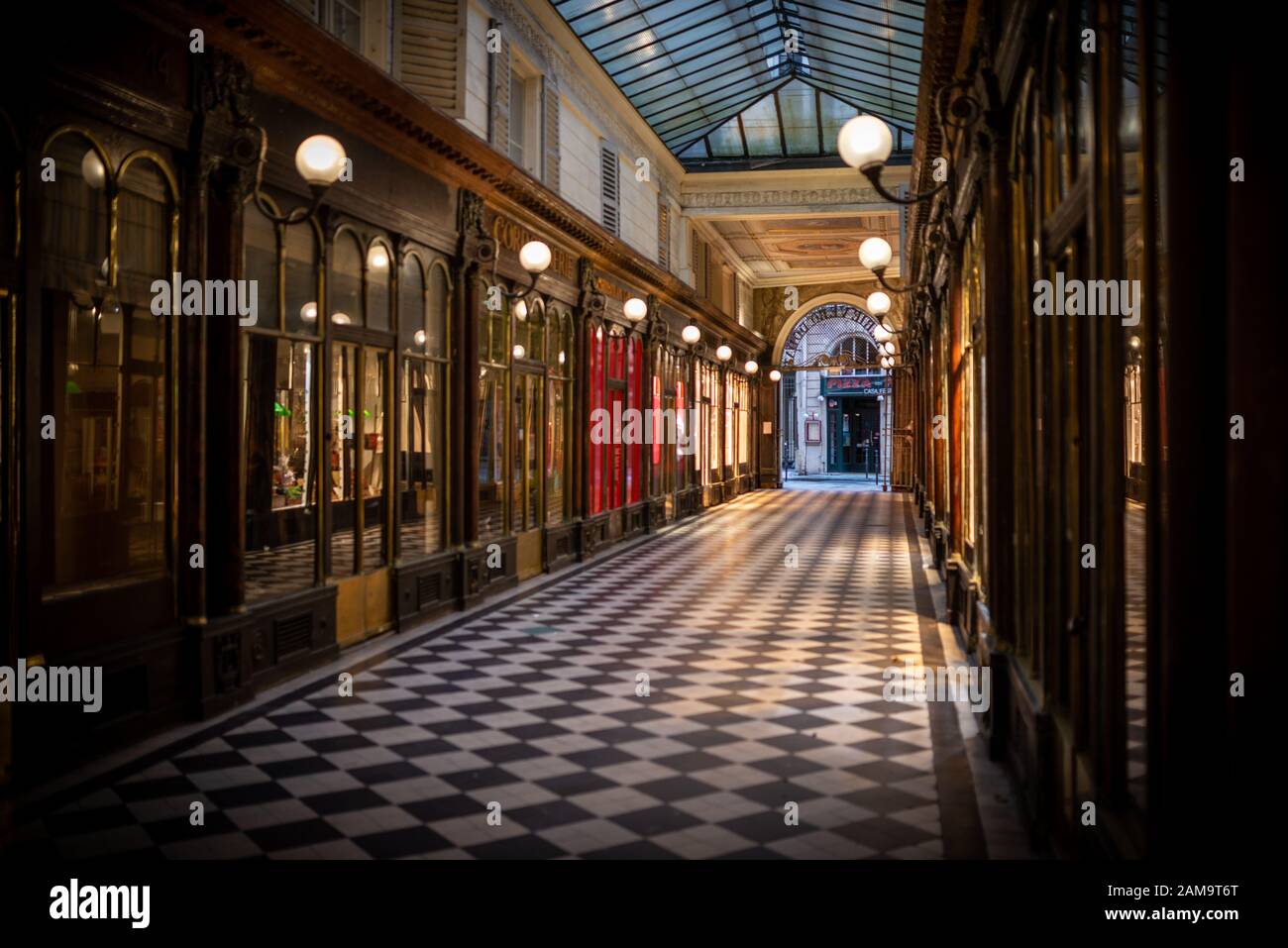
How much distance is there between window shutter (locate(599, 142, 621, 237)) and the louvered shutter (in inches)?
160

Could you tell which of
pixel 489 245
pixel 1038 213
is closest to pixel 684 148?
pixel 489 245

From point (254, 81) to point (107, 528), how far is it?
3.05 meters

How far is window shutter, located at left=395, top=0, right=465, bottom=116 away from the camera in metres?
9.56

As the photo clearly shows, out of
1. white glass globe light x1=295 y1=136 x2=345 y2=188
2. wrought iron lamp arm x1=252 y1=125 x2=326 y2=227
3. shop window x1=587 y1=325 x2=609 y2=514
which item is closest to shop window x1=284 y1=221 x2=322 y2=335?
wrought iron lamp arm x1=252 y1=125 x2=326 y2=227

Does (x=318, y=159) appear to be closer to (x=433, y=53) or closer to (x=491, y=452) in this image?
(x=433, y=53)

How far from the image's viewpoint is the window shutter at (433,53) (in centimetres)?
956

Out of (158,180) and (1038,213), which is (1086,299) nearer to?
(1038,213)

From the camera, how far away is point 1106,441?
9.80 ft

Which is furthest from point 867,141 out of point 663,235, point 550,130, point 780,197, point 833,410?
point 833,410

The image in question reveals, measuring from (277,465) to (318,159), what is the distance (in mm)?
2156

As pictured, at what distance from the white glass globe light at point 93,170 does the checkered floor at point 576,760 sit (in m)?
2.96

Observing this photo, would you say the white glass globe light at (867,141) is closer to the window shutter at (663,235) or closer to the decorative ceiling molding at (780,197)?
the window shutter at (663,235)

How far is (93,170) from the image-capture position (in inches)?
211

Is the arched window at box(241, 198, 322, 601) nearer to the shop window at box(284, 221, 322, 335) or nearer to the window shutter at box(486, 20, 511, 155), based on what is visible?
the shop window at box(284, 221, 322, 335)
